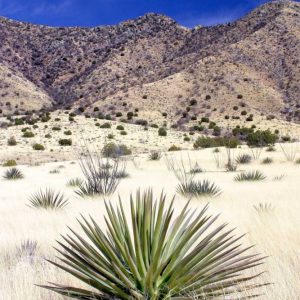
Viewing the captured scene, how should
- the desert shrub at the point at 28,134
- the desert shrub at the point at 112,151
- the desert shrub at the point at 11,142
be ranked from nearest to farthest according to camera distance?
the desert shrub at the point at 112,151, the desert shrub at the point at 11,142, the desert shrub at the point at 28,134

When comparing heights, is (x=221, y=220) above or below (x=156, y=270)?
below

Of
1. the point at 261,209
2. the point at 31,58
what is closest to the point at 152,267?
the point at 261,209

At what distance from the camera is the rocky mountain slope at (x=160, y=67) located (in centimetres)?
5612

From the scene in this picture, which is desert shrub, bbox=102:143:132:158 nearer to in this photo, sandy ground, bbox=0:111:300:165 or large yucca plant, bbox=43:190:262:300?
sandy ground, bbox=0:111:300:165

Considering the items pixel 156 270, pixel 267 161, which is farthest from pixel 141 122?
pixel 156 270

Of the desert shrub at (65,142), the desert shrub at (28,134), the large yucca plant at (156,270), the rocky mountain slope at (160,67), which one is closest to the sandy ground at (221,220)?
the large yucca plant at (156,270)

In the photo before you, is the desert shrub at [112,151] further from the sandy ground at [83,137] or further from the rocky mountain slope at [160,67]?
the rocky mountain slope at [160,67]

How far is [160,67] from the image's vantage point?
228 ft

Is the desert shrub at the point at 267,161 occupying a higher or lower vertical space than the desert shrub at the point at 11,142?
lower

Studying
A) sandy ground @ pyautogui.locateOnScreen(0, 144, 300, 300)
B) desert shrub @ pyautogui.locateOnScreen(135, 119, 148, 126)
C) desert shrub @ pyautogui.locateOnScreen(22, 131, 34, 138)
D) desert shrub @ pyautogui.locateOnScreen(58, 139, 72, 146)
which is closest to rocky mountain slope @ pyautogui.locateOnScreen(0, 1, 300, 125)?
desert shrub @ pyautogui.locateOnScreen(135, 119, 148, 126)

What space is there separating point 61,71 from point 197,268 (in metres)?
79.0

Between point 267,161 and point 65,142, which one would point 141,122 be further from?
point 267,161

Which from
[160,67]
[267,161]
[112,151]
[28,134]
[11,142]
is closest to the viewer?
[267,161]

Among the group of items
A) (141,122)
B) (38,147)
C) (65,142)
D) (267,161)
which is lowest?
(267,161)
